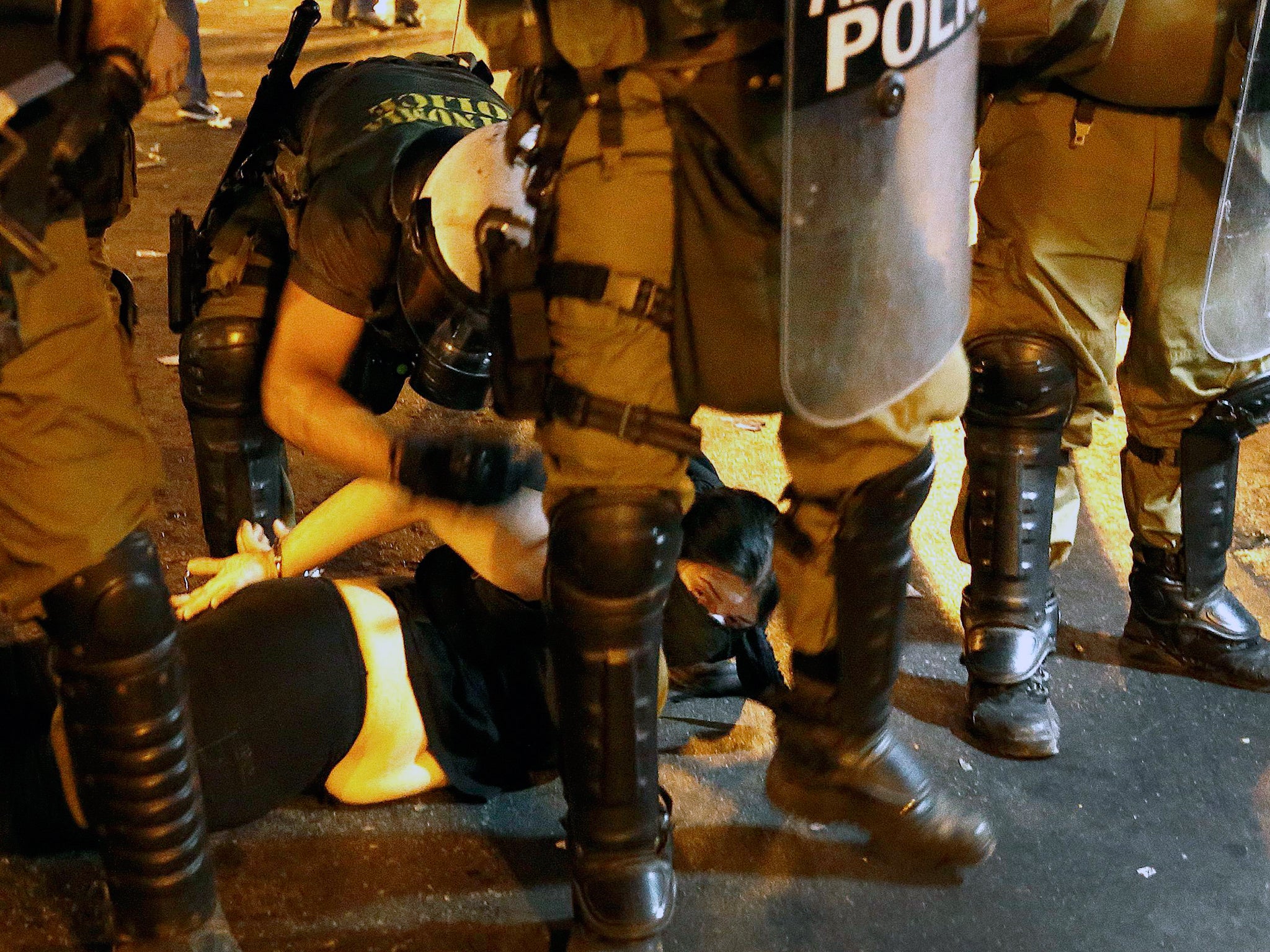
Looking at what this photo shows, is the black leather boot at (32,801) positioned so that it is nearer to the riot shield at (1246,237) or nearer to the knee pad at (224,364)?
the knee pad at (224,364)

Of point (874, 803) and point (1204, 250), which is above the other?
point (1204, 250)

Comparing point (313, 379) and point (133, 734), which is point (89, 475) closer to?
point (133, 734)

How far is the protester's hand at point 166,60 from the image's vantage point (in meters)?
1.61

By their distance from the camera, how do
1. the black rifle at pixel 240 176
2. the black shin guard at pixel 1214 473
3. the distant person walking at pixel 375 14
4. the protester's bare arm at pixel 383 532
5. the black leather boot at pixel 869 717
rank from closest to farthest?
the black leather boot at pixel 869 717 → the protester's bare arm at pixel 383 532 → the black shin guard at pixel 1214 473 → the black rifle at pixel 240 176 → the distant person walking at pixel 375 14

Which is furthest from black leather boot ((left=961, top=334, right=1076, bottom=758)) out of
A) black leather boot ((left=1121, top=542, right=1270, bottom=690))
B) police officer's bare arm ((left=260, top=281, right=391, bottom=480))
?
police officer's bare arm ((left=260, top=281, right=391, bottom=480))

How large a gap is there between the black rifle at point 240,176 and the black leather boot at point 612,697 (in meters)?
1.31

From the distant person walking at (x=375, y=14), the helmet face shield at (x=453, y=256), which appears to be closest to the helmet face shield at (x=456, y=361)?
the helmet face shield at (x=453, y=256)

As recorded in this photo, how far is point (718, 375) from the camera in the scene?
1593mm

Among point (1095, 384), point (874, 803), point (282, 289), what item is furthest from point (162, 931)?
point (1095, 384)

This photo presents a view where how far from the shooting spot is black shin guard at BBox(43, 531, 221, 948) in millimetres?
1527

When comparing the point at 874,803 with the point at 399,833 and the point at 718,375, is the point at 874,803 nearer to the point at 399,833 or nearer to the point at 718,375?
the point at 718,375

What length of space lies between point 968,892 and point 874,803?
1.08 feet

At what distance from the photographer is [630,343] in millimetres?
1550

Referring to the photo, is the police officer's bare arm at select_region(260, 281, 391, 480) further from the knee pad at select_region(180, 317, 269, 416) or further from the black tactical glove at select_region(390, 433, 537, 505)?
the black tactical glove at select_region(390, 433, 537, 505)
